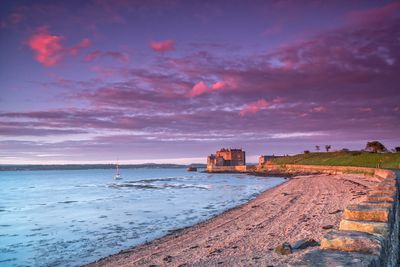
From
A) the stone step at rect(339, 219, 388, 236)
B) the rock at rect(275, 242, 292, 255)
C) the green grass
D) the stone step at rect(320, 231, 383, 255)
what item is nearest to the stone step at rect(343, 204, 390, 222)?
the stone step at rect(339, 219, 388, 236)

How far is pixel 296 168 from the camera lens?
426ft

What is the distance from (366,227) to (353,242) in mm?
1187

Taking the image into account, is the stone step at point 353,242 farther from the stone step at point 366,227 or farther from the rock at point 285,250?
the rock at point 285,250

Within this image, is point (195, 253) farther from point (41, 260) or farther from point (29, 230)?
point (29, 230)

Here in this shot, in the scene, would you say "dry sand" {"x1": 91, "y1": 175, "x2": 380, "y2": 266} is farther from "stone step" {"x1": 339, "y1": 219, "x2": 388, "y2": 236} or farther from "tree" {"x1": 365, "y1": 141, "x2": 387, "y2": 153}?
→ "tree" {"x1": 365, "y1": 141, "x2": 387, "y2": 153}

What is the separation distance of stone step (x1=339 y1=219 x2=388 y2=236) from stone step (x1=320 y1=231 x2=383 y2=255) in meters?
0.53

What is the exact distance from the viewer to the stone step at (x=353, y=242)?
13.4ft

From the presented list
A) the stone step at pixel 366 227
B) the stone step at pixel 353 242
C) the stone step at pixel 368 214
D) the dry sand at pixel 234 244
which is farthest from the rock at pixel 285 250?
the stone step at pixel 353 242

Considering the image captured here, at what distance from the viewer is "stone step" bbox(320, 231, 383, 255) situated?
13.4ft

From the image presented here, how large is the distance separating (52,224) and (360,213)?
106 feet

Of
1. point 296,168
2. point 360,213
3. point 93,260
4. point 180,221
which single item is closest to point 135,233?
point 180,221

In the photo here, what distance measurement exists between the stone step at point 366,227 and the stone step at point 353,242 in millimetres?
529

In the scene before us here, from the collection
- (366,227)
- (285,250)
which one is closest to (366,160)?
(285,250)

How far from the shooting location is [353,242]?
4.17 metres
